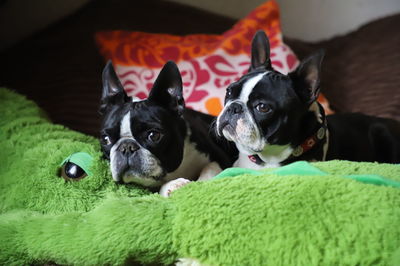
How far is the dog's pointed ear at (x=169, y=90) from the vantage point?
1.65 m

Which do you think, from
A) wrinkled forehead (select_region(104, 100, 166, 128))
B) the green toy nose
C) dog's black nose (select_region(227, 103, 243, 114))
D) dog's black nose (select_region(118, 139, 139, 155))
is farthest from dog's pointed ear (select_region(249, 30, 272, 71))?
the green toy nose

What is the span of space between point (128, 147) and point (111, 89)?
0.33 m

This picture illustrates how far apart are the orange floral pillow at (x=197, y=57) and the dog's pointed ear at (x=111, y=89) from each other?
66 cm

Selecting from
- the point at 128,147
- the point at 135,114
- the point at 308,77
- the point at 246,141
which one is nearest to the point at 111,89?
the point at 135,114

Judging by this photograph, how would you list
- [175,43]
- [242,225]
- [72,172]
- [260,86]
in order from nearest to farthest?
[242,225] → [72,172] → [260,86] → [175,43]

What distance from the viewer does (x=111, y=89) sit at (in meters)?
1.73

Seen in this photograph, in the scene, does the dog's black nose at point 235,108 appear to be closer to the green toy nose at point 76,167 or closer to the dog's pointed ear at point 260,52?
the dog's pointed ear at point 260,52

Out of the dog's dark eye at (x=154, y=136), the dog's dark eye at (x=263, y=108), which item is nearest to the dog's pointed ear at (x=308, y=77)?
the dog's dark eye at (x=263, y=108)

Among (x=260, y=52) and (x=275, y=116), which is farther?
(x=260, y=52)

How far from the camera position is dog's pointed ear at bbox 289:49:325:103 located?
64.6 inches

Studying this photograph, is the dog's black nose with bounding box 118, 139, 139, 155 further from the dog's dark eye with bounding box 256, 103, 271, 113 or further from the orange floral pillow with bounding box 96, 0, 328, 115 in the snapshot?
the orange floral pillow with bounding box 96, 0, 328, 115

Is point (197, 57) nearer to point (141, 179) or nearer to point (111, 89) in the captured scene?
point (111, 89)

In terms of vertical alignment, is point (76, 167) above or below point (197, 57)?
below

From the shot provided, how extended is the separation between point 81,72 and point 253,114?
1270 mm
